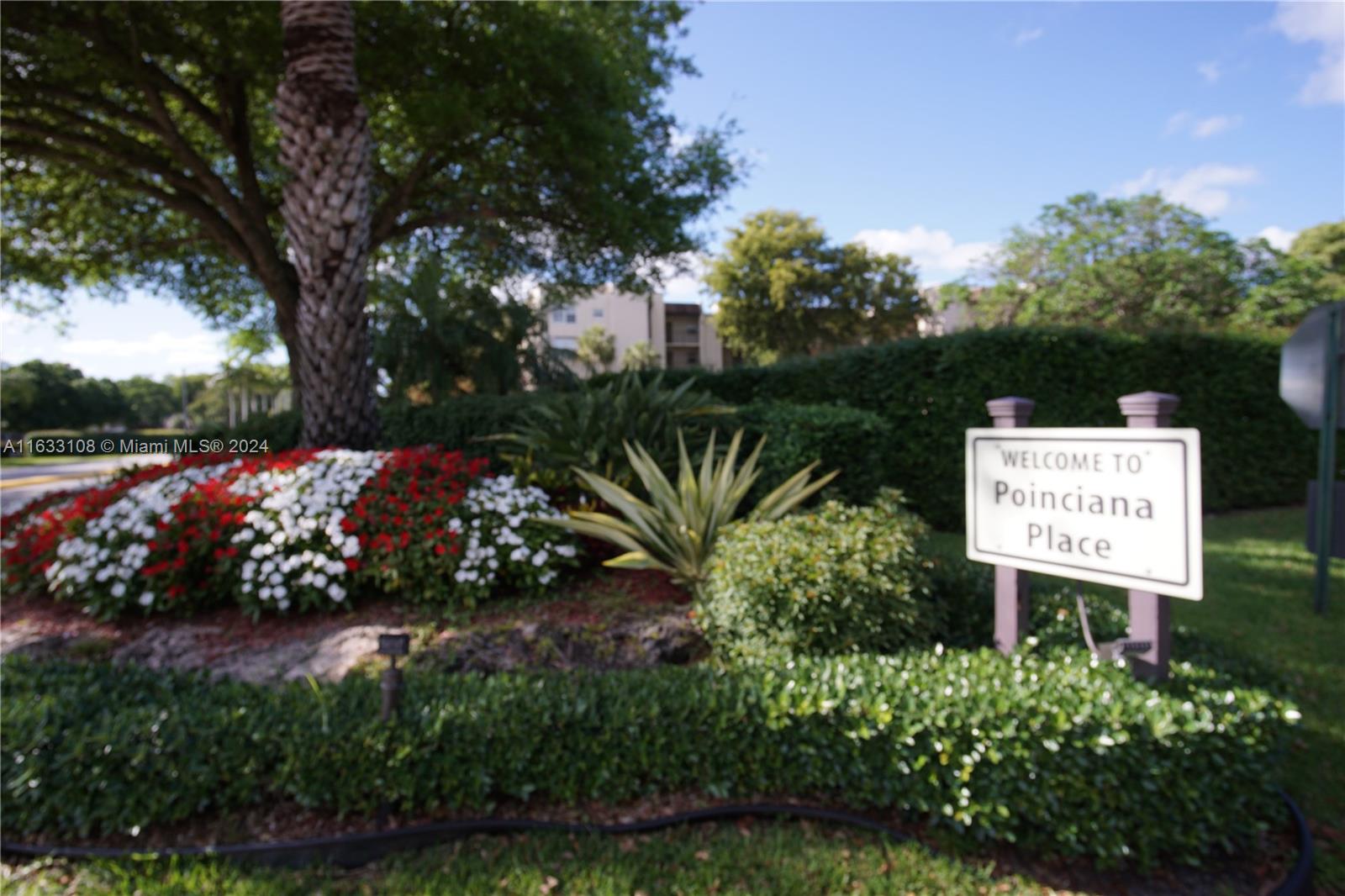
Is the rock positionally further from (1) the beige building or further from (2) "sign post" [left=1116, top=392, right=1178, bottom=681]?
(1) the beige building

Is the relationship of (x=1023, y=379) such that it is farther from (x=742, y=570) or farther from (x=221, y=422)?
(x=221, y=422)

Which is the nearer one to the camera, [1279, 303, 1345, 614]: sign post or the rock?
the rock

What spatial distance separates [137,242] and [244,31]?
14.8 feet

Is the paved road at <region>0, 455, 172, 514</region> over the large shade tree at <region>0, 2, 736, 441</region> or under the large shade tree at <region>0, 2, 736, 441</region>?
under

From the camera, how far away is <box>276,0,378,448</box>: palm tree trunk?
211 inches

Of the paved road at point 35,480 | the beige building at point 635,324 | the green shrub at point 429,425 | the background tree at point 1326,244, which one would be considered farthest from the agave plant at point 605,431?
the beige building at point 635,324

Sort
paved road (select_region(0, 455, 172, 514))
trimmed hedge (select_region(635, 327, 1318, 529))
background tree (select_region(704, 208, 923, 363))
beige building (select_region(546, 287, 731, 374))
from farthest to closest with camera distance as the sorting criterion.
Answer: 1. beige building (select_region(546, 287, 731, 374))
2. background tree (select_region(704, 208, 923, 363))
3. paved road (select_region(0, 455, 172, 514))
4. trimmed hedge (select_region(635, 327, 1318, 529))

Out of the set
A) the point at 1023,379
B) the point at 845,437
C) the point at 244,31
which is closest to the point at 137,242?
the point at 244,31

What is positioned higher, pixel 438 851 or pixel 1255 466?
pixel 1255 466

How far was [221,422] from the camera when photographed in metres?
8.09

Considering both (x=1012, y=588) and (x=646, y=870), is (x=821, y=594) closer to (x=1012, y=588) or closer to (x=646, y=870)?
(x=1012, y=588)

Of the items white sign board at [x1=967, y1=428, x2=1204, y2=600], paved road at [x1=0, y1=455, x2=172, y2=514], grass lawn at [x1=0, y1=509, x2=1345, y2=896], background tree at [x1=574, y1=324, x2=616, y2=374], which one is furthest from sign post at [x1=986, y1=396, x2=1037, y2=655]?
background tree at [x1=574, y1=324, x2=616, y2=374]

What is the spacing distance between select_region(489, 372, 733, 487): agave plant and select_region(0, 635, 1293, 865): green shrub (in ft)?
8.24

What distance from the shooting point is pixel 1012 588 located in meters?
2.91
